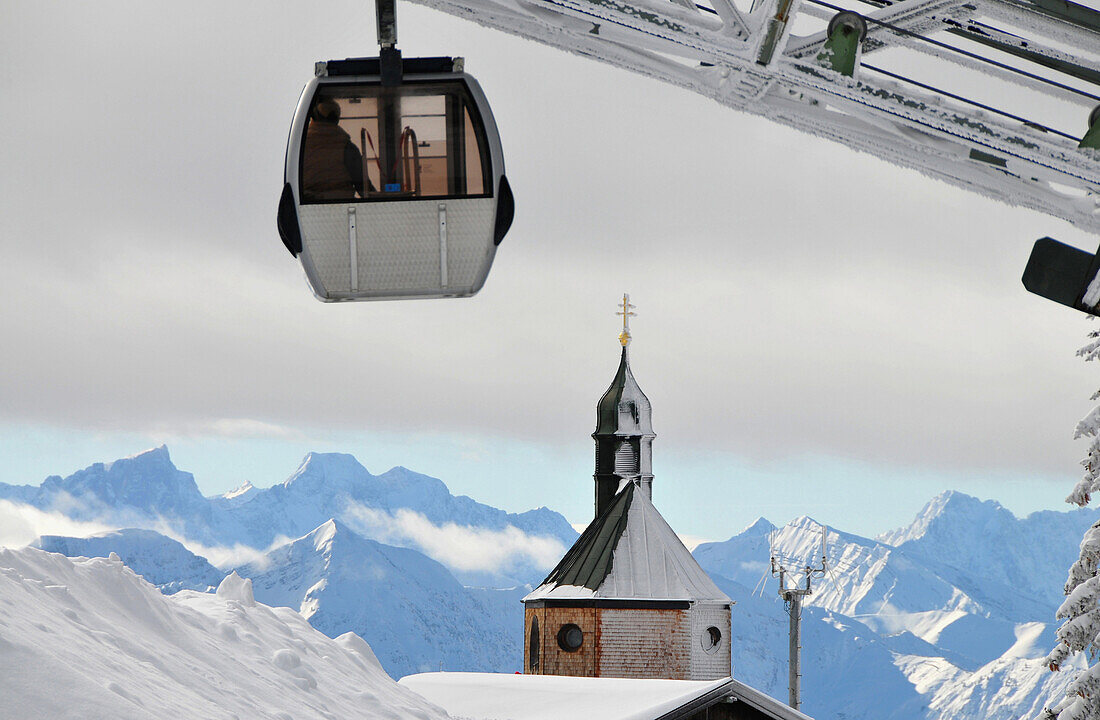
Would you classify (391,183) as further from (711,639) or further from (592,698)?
(711,639)

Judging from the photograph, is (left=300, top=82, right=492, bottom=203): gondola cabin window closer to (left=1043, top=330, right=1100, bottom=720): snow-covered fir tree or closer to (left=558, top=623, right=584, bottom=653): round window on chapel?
(left=1043, top=330, right=1100, bottom=720): snow-covered fir tree

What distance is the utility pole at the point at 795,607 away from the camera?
3117 cm

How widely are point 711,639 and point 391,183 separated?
1492 inches

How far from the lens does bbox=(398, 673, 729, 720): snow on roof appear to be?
19.0 metres

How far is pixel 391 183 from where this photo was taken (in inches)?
328

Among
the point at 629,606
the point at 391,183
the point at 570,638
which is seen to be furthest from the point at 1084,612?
the point at 570,638

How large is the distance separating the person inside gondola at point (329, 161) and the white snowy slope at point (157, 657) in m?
3.02

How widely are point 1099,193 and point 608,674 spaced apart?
37.2 m

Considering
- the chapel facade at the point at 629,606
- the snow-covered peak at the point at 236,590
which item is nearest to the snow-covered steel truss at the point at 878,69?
the snow-covered peak at the point at 236,590

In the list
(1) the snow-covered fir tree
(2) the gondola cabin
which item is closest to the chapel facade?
(1) the snow-covered fir tree

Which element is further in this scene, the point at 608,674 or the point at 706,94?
the point at 608,674

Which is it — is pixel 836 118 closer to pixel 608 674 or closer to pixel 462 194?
pixel 462 194

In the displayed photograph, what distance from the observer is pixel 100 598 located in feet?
30.5

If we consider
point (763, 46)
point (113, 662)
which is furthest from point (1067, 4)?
point (113, 662)
